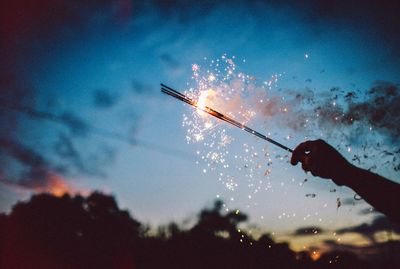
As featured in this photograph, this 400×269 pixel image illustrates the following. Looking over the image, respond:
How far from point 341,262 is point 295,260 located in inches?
1209

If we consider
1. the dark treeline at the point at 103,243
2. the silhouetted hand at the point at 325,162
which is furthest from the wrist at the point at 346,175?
the dark treeline at the point at 103,243

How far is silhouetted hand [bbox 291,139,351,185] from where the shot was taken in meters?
2.39

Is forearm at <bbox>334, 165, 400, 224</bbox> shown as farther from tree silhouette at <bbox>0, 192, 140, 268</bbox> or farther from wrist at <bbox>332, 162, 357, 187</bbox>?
tree silhouette at <bbox>0, 192, 140, 268</bbox>

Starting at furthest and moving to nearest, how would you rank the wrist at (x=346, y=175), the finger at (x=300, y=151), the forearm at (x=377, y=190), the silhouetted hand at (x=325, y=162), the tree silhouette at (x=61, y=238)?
the tree silhouette at (x=61, y=238), the finger at (x=300, y=151), the silhouetted hand at (x=325, y=162), the wrist at (x=346, y=175), the forearm at (x=377, y=190)

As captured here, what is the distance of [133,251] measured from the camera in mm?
40281

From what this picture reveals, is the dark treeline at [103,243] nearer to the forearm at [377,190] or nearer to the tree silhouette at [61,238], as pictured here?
the tree silhouette at [61,238]

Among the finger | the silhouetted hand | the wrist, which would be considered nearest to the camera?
the wrist

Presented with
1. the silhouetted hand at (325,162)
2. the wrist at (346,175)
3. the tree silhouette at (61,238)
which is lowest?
the wrist at (346,175)

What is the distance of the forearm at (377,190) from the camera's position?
2.00m

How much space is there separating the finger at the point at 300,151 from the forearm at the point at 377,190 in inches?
25.9

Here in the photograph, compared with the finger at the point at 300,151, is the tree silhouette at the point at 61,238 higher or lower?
higher

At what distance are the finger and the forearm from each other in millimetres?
659

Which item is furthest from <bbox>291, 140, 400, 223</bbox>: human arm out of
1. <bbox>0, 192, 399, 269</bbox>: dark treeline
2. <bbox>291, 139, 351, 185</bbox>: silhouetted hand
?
<bbox>0, 192, 399, 269</bbox>: dark treeline

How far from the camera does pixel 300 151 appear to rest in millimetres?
3242
